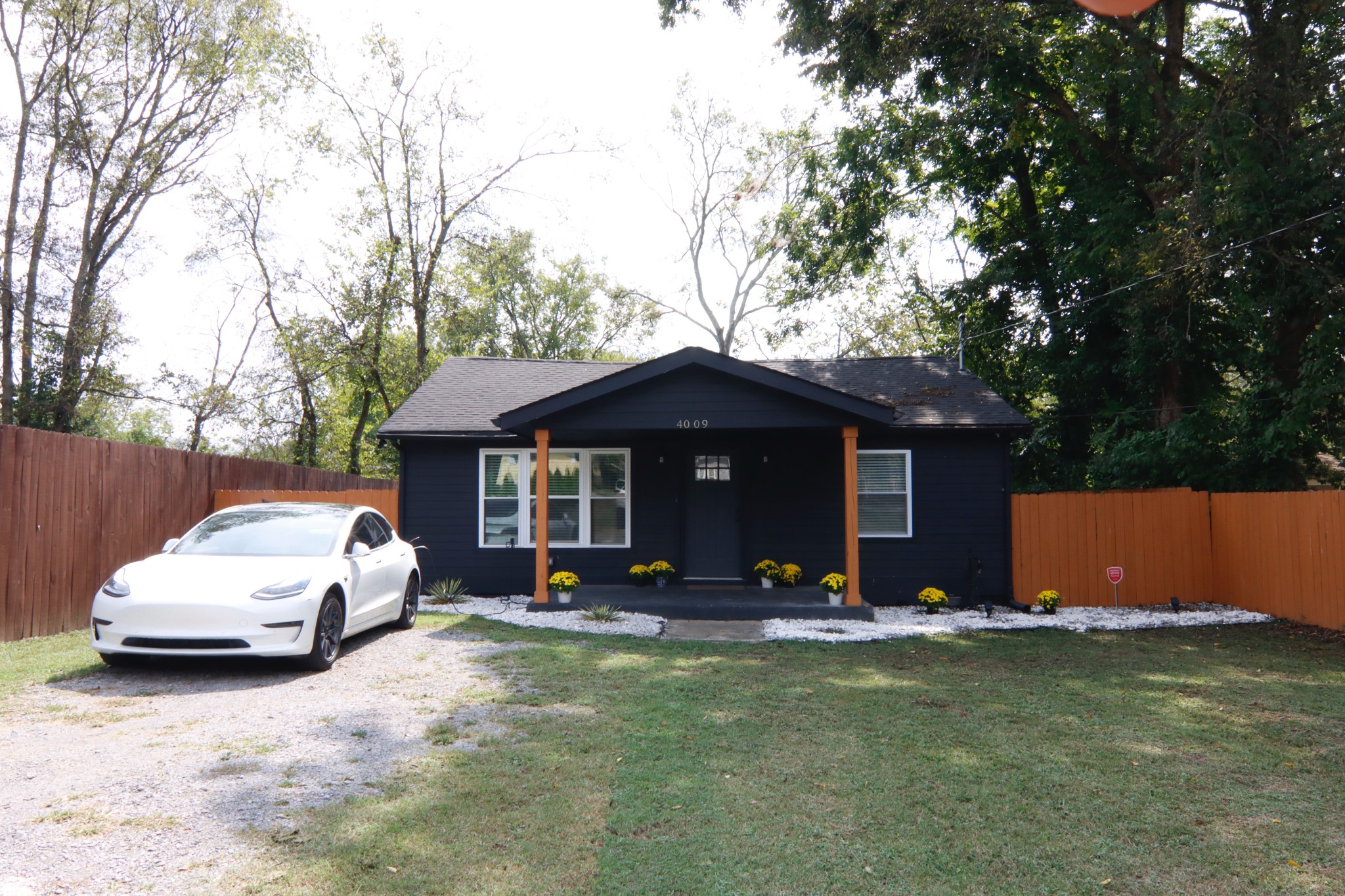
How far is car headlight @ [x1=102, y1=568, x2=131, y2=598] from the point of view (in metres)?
6.77

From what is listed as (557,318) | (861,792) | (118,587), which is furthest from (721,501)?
(557,318)

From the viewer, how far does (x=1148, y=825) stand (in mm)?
3951

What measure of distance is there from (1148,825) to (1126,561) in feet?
32.1

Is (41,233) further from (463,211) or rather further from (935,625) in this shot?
(935,625)

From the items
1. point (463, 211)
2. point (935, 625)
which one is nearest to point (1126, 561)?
point (935, 625)

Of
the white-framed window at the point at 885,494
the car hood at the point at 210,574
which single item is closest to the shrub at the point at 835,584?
the white-framed window at the point at 885,494

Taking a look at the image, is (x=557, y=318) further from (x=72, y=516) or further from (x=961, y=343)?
(x=72, y=516)

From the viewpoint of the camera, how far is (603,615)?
10570 millimetres

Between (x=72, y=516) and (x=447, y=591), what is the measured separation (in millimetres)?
4700

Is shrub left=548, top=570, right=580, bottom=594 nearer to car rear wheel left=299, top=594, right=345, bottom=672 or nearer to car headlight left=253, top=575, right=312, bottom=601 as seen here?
car rear wheel left=299, top=594, right=345, bottom=672

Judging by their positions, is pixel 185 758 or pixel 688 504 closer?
pixel 185 758

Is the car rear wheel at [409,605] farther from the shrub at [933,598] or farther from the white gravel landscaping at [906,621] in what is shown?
the shrub at [933,598]

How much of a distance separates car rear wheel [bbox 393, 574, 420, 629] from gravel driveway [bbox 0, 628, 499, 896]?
1.72 meters

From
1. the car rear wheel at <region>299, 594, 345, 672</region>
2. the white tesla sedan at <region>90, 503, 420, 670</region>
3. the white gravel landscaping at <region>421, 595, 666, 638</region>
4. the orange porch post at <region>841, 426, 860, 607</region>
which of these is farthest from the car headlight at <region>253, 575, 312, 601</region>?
the orange porch post at <region>841, 426, 860, 607</region>
